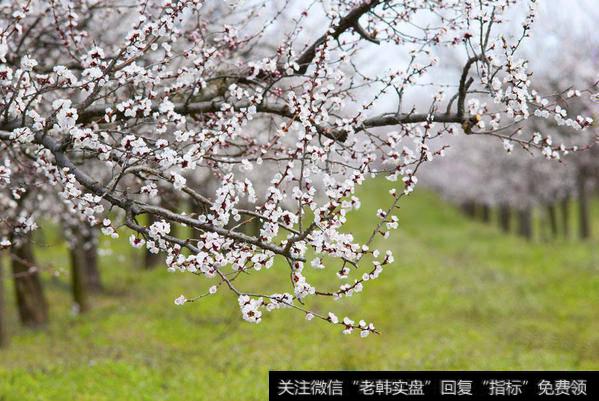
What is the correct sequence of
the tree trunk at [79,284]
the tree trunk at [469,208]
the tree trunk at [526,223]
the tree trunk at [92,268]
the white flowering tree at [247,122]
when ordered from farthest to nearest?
the tree trunk at [469,208] < the tree trunk at [526,223] < the tree trunk at [92,268] < the tree trunk at [79,284] < the white flowering tree at [247,122]

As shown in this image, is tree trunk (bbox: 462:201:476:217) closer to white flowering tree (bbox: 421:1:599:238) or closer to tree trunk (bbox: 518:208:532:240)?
white flowering tree (bbox: 421:1:599:238)

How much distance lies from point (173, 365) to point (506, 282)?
1266 cm

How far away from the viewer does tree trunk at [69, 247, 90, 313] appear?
65.6 feet

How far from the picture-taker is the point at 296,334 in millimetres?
15039

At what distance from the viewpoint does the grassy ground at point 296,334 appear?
11.3 metres

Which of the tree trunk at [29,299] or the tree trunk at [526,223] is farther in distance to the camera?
the tree trunk at [526,223]

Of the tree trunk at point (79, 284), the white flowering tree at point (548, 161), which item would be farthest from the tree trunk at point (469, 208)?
the tree trunk at point (79, 284)

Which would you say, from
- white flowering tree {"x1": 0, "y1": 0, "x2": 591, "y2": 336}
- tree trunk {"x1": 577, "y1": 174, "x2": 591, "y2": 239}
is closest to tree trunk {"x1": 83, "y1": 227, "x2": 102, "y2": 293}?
white flowering tree {"x1": 0, "y1": 0, "x2": 591, "y2": 336}

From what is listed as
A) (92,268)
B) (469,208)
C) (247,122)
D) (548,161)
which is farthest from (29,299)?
(469,208)

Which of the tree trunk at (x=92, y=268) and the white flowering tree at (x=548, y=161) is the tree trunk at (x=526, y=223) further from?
the tree trunk at (x=92, y=268)

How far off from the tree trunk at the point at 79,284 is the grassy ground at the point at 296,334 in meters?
0.45

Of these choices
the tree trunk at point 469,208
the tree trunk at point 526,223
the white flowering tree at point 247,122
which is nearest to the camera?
the white flowering tree at point 247,122

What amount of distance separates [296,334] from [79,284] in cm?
837

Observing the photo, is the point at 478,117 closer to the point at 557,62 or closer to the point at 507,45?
the point at 507,45
